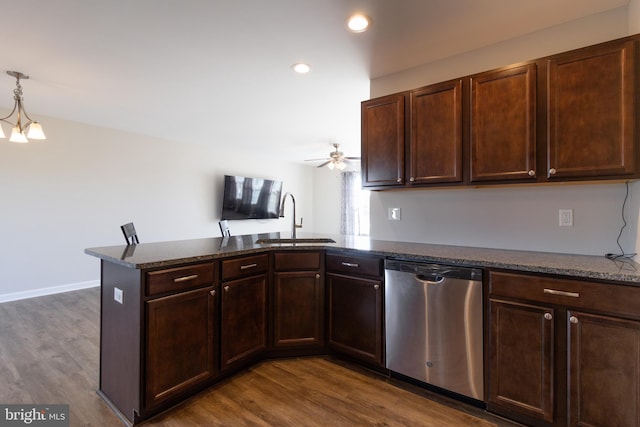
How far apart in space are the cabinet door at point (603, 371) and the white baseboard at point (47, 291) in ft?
18.7

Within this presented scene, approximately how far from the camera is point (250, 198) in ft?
22.0

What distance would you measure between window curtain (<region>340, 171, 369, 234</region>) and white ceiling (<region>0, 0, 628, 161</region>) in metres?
3.92

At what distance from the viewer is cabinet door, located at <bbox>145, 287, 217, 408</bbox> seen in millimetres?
1728

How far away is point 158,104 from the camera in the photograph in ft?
12.1

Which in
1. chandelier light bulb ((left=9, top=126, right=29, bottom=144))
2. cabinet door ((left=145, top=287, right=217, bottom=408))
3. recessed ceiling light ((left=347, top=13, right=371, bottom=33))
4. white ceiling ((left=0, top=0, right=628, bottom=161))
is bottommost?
cabinet door ((left=145, top=287, right=217, bottom=408))

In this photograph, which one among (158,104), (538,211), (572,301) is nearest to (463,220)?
(538,211)

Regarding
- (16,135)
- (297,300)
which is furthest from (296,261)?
(16,135)

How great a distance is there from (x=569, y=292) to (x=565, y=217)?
79 centimetres

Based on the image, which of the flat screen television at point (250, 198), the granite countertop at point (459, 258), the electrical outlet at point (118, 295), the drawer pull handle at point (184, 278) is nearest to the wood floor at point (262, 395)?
the electrical outlet at point (118, 295)

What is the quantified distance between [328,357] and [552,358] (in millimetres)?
1529

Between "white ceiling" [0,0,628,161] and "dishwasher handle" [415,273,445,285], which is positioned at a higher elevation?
"white ceiling" [0,0,628,161]

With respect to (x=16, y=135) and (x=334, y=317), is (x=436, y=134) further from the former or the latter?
(x=16, y=135)

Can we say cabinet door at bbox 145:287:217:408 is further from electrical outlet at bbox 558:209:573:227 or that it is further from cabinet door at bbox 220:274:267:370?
electrical outlet at bbox 558:209:573:227
